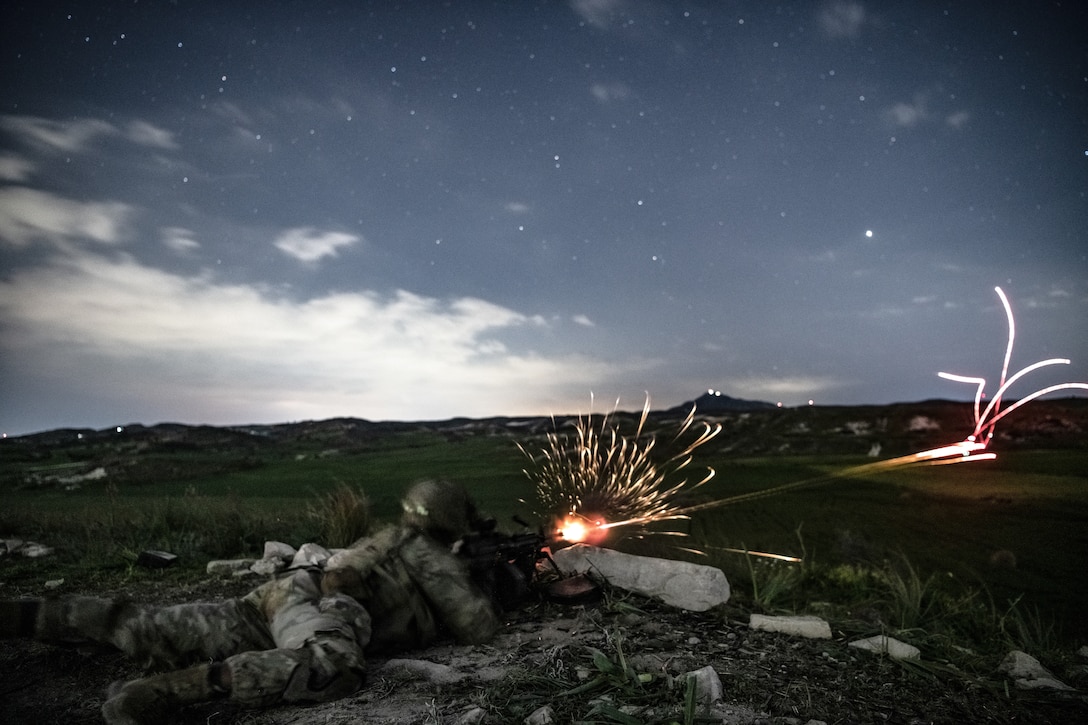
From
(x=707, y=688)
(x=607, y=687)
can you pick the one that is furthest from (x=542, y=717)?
(x=707, y=688)

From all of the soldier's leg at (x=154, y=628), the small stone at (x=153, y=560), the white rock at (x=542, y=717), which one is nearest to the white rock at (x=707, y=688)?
the white rock at (x=542, y=717)

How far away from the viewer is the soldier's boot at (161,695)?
3484mm

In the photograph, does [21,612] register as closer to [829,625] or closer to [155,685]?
[155,685]

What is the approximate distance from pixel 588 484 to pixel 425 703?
5.82 metres

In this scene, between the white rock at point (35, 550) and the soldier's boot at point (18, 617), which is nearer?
the soldier's boot at point (18, 617)

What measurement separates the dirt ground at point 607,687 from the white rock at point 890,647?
0.11 m

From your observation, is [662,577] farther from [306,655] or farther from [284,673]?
[284,673]

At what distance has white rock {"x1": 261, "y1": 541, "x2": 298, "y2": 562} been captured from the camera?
9648 mm

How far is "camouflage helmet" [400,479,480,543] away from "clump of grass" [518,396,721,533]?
250 cm

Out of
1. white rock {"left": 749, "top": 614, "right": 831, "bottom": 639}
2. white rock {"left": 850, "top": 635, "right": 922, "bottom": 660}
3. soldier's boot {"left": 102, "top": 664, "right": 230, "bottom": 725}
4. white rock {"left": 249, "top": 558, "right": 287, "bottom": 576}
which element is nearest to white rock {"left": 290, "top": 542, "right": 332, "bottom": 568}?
white rock {"left": 249, "top": 558, "right": 287, "bottom": 576}

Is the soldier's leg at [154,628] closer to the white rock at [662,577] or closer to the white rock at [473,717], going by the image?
the white rock at [473,717]

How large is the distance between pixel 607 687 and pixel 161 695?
2.97 metres

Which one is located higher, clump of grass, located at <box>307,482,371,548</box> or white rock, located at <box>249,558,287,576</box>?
clump of grass, located at <box>307,482,371,548</box>

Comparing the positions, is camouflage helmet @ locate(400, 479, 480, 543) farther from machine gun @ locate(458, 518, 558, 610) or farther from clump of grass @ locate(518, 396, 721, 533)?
clump of grass @ locate(518, 396, 721, 533)
